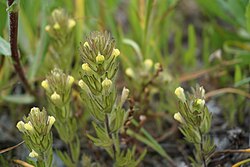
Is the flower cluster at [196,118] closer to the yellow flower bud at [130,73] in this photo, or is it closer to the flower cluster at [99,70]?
the flower cluster at [99,70]

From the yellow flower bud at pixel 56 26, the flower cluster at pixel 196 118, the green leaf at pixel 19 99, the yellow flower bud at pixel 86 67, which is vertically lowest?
the flower cluster at pixel 196 118

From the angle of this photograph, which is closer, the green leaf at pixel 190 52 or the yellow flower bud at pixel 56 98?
the yellow flower bud at pixel 56 98

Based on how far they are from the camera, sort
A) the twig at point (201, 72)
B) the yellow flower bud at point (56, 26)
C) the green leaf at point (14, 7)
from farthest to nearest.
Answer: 1. the twig at point (201, 72)
2. the yellow flower bud at point (56, 26)
3. the green leaf at point (14, 7)

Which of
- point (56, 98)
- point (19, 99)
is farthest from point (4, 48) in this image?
point (19, 99)

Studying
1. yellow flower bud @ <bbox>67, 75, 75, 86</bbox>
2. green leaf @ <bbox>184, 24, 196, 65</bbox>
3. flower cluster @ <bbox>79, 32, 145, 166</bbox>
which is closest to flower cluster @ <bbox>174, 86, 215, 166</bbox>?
flower cluster @ <bbox>79, 32, 145, 166</bbox>

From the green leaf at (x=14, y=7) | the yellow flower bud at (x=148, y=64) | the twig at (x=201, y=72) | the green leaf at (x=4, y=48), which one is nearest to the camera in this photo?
the green leaf at (x=14, y=7)

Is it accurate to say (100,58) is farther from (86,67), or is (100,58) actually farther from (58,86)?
(58,86)

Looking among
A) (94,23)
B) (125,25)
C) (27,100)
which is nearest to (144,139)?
(27,100)

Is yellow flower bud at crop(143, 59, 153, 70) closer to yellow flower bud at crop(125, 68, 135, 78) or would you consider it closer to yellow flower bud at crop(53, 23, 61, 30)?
yellow flower bud at crop(125, 68, 135, 78)

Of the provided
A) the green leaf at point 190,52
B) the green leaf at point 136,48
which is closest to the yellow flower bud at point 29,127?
the green leaf at point 136,48
